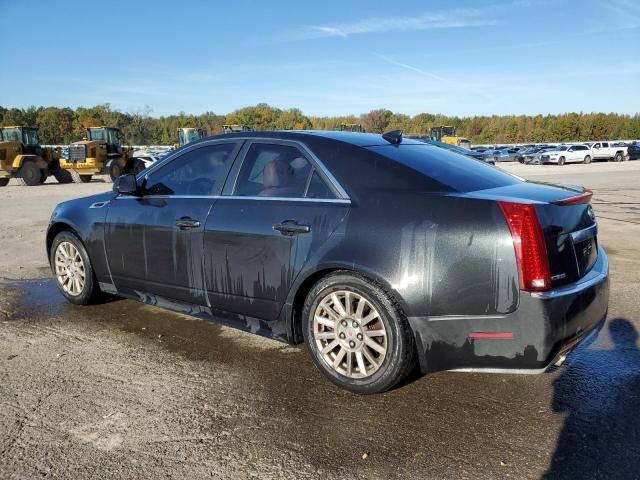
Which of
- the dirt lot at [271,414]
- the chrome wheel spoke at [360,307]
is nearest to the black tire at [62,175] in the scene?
the dirt lot at [271,414]

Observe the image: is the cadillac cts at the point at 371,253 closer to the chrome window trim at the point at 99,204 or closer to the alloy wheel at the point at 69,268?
the chrome window trim at the point at 99,204

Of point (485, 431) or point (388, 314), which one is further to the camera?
point (388, 314)

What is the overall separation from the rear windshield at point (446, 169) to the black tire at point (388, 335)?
685 millimetres

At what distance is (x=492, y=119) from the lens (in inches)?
4651

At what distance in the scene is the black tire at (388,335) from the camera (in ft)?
9.88

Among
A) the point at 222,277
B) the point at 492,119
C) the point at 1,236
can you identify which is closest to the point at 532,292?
the point at 222,277

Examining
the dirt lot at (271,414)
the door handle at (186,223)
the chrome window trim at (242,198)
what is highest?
the chrome window trim at (242,198)

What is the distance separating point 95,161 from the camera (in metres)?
25.5

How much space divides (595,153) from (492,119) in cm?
7595

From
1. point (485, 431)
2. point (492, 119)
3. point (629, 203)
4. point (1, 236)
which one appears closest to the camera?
point (485, 431)

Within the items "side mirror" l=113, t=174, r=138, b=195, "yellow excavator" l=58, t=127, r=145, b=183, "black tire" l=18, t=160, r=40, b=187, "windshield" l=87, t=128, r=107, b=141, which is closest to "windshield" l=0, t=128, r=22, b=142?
"black tire" l=18, t=160, r=40, b=187

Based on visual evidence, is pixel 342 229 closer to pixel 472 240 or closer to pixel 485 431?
pixel 472 240

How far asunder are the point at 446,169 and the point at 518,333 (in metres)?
1.19

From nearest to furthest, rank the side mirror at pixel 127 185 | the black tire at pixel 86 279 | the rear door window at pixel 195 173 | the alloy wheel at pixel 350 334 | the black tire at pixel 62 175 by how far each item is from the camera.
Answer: the alloy wheel at pixel 350 334 → the rear door window at pixel 195 173 → the side mirror at pixel 127 185 → the black tire at pixel 86 279 → the black tire at pixel 62 175
